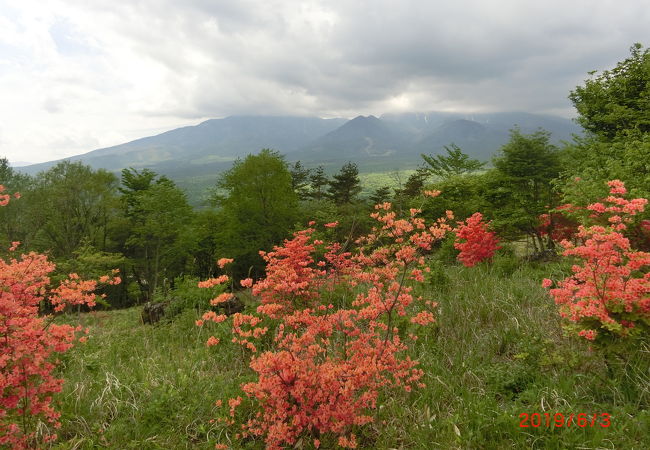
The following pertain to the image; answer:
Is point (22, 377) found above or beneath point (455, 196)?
above

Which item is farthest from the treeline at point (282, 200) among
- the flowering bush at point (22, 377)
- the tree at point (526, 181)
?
the flowering bush at point (22, 377)

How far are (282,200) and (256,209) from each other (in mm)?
2047

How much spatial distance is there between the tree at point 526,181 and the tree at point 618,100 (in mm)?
2519

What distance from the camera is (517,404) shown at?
3615mm

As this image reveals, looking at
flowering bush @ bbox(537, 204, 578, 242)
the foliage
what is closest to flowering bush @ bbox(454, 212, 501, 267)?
flowering bush @ bbox(537, 204, 578, 242)

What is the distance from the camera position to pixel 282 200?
23641mm

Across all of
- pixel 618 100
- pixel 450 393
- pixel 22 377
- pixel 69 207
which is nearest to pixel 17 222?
pixel 69 207

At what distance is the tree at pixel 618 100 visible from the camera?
12.7 m

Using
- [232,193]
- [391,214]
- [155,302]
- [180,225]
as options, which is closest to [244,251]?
[232,193]

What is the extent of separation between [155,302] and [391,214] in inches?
327

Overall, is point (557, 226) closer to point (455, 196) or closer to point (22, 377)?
point (455, 196)

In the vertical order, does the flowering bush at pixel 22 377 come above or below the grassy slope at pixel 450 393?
above

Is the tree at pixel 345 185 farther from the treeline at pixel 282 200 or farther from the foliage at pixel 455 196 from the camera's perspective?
the foliage at pixel 455 196

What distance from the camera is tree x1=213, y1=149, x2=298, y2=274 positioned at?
891 inches
